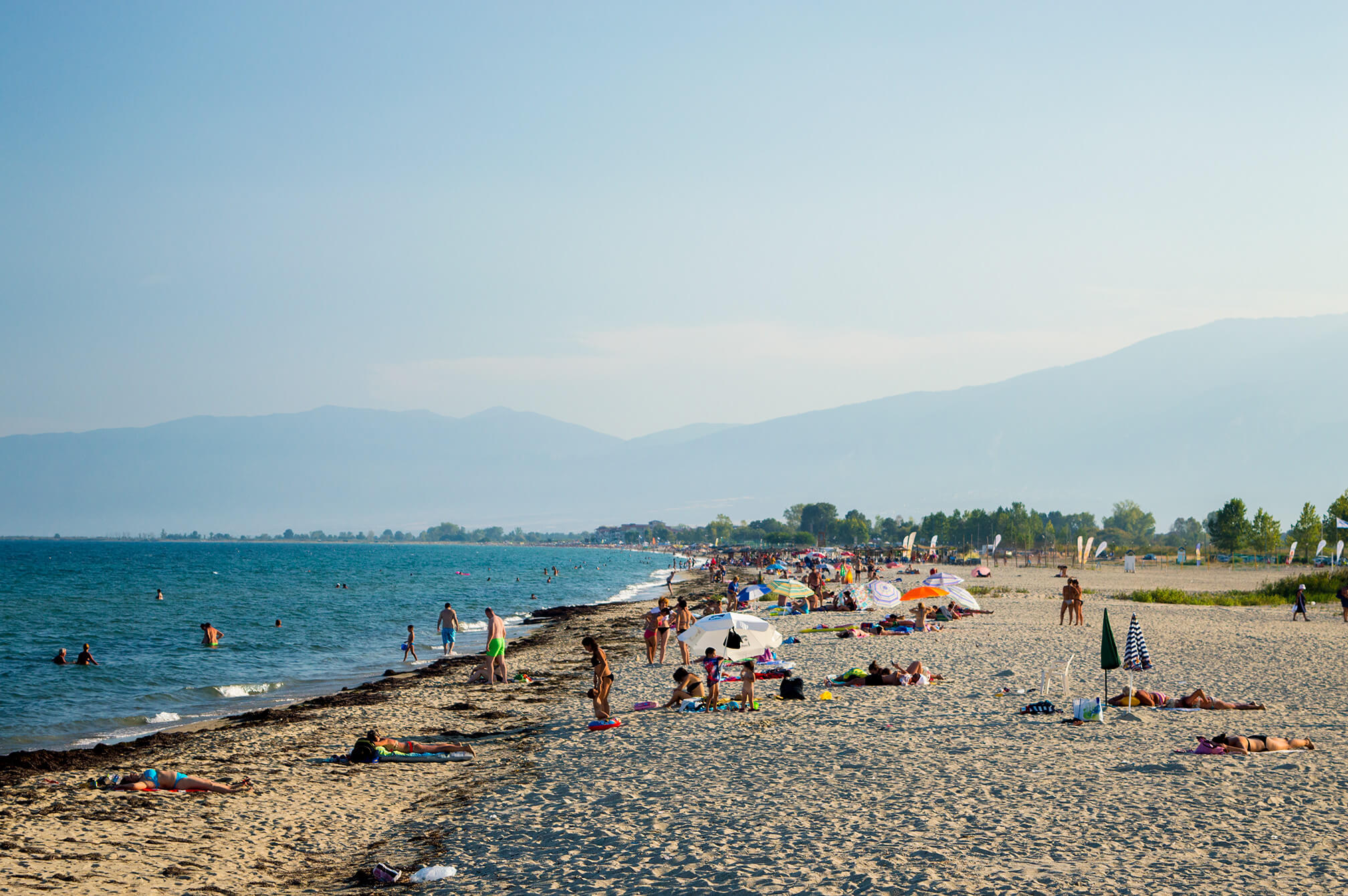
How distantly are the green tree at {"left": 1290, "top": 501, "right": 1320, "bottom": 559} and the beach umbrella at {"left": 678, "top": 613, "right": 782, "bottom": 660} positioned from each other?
83758 mm

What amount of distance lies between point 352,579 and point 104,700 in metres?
69.7

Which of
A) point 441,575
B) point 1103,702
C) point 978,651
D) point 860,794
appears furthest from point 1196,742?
point 441,575

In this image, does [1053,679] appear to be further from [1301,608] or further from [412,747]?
[1301,608]

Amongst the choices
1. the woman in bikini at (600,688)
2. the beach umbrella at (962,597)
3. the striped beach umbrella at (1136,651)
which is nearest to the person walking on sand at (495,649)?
the woman in bikini at (600,688)

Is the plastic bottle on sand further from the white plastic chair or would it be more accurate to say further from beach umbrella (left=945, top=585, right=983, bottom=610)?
beach umbrella (left=945, top=585, right=983, bottom=610)

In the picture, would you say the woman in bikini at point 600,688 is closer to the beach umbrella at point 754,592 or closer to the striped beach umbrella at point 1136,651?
the striped beach umbrella at point 1136,651

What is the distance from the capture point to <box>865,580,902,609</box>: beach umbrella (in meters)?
28.3

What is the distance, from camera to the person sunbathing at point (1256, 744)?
11320 mm

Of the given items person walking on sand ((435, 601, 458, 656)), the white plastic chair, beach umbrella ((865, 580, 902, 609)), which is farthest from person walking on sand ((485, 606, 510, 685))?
beach umbrella ((865, 580, 902, 609))

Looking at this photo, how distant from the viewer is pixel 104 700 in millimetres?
21781

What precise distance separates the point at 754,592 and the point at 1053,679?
16645 millimetres

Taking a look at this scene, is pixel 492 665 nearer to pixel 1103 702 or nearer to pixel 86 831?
pixel 86 831

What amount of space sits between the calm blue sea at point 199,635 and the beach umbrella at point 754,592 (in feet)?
32.9

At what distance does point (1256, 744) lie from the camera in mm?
11414
